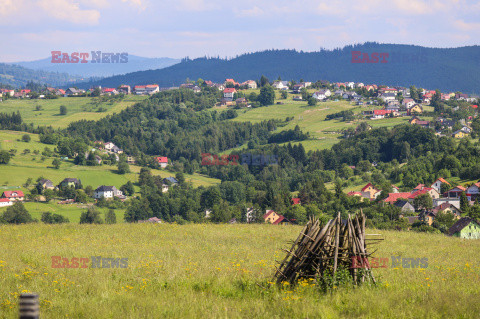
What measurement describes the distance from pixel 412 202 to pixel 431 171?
23.1 metres

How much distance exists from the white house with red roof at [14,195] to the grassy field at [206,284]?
66988 millimetres

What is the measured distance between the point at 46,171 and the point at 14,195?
783 inches

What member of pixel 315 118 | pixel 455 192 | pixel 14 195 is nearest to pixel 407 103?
pixel 315 118

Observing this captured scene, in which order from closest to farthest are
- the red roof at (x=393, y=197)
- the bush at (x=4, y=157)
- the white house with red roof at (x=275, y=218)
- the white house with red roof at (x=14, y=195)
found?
the white house with red roof at (x=275, y=218)
the red roof at (x=393, y=197)
the white house with red roof at (x=14, y=195)
the bush at (x=4, y=157)

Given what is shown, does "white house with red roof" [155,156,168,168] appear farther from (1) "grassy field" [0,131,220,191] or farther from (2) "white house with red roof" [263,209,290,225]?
(2) "white house with red roof" [263,209,290,225]

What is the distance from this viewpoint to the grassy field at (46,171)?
9738cm

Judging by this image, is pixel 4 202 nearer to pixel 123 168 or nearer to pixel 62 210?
pixel 62 210

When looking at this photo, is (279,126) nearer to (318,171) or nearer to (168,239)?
(318,171)

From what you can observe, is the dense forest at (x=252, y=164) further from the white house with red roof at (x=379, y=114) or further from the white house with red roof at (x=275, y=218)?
the white house with red roof at (x=379, y=114)

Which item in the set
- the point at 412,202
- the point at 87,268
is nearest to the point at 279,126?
the point at 412,202

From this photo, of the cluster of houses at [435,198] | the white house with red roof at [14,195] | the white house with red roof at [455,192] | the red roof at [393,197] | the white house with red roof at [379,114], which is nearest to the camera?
the cluster of houses at [435,198]

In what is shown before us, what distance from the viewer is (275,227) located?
79.6 ft

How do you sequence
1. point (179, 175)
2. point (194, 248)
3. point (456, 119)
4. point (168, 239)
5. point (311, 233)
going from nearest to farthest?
point (311, 233)
point (194, 248)
point (168, 239)
point (179, 175)
point (456, 119)

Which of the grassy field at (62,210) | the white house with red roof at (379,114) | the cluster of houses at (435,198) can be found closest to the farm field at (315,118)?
the white house with red roof at (379,114)
